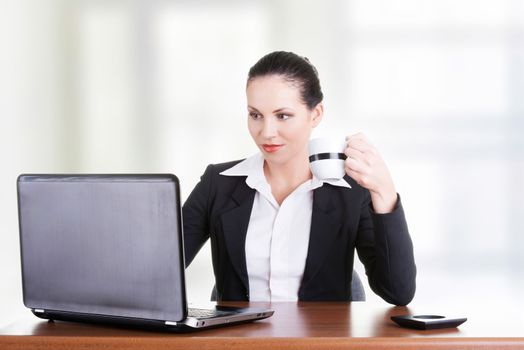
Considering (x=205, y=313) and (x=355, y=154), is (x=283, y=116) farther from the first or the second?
(x=205, y=313)

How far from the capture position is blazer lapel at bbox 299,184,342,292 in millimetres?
2109

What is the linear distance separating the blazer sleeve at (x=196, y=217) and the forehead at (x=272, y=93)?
1.12ft

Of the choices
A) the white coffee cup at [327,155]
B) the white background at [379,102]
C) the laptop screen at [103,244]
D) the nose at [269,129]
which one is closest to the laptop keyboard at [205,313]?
the laptop screen at [103,244]

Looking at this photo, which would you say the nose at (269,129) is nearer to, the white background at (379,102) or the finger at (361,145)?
the finger at (361,145)

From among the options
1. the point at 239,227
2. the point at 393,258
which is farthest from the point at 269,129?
the point at 393,258

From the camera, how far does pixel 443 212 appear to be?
15.5ft

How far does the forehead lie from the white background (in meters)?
2.45

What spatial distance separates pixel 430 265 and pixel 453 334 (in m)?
3.45

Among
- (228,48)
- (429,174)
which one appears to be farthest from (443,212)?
(228,48)

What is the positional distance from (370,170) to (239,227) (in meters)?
0.60

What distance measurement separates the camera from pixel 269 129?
84.3 inches

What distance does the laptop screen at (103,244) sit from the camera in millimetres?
1292

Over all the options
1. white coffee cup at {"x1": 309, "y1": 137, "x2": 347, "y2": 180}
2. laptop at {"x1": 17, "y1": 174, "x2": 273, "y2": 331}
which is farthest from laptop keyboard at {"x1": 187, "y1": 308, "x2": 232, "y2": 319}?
white coffee cup at {"x1": 309, "y1": 137, "x2": 347, "y2": 180}

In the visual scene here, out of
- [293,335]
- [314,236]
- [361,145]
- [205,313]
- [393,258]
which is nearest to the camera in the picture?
[293,335]
